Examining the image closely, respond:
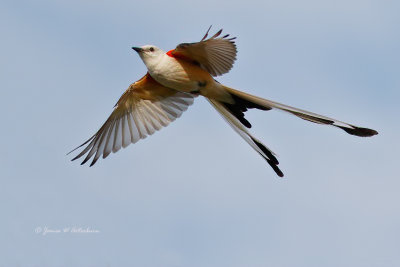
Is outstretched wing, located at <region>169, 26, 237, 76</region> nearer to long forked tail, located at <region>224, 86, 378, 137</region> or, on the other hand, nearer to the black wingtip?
long forked tail, located at <region>224, 86, 378, 137</region>

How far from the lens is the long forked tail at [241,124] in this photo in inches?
295

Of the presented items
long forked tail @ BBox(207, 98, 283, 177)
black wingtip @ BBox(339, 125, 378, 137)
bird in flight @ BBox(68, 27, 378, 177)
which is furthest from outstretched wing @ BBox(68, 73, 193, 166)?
black wingtip @ BBox(339, 125, 378, 137)

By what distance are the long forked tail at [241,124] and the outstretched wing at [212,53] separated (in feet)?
1.41

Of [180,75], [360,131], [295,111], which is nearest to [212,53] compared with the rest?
[180,75]

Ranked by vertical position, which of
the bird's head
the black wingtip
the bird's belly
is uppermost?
the bird's head

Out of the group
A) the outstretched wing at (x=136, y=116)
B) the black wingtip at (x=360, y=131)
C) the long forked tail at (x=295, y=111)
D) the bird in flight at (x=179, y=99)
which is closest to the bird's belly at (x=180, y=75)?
the bird in flight at (x=179, y=99)

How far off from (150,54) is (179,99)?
3.63 ft

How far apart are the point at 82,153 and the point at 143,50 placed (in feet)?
5.80

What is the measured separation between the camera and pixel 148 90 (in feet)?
27.7

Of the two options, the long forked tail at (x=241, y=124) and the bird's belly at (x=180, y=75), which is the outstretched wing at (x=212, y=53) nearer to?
the bird's belly at (x=180, y=75)

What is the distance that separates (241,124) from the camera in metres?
7.76

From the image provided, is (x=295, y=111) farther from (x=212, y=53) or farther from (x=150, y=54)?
(x=150, y=54)

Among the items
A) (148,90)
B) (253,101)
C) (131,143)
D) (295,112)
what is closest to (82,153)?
(131,143)

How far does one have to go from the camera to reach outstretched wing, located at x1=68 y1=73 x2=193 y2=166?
845 centimetres
